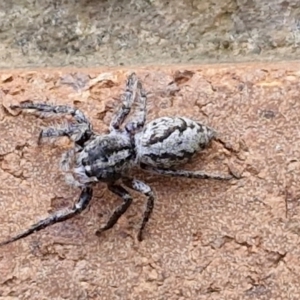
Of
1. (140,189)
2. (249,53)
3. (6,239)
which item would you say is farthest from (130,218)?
(249,53)

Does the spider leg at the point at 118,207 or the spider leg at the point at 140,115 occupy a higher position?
the spider leg at the point at 140,115

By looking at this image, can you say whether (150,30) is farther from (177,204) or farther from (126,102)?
(177,204)

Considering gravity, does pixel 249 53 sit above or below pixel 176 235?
above

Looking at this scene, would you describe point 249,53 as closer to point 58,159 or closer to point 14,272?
point 58,159

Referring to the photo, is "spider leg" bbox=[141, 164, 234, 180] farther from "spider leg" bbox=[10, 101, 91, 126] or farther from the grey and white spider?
"spider leg" bbox=[10, 101, 91, 126]

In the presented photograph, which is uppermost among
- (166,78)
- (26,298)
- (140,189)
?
(166,78)

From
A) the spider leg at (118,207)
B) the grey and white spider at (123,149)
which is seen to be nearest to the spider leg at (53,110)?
the grey and white spider at (123,149)

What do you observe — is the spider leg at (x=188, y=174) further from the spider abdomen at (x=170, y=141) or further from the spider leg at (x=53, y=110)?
the spider leg at (x=53, y=110)
